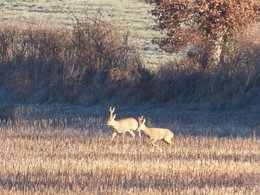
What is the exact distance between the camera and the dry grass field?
1297 centimetres

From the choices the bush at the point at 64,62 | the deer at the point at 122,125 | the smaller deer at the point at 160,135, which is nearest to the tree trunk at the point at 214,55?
the bush at the point at 64,62

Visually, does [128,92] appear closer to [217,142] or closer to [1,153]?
[217,142]

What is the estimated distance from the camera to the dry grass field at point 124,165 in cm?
1297

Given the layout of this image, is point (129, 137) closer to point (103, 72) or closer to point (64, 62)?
point (103, 72)

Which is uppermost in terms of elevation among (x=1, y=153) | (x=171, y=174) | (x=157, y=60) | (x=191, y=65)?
(x=171, y=174)

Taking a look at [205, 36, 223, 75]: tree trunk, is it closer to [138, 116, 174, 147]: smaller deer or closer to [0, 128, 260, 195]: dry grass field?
[0, 128, 260, 195]: dry grass field

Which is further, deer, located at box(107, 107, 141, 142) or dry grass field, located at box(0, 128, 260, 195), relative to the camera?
deer, located at box(107, 107, 141, 142)

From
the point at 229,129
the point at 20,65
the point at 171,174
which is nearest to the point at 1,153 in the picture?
the point at 171,174

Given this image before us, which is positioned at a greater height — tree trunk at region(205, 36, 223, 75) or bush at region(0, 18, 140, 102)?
tree trunk at region(205, 36, 223, 75)

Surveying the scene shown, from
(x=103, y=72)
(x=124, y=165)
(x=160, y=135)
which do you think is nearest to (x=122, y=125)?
(x=160, y=135)

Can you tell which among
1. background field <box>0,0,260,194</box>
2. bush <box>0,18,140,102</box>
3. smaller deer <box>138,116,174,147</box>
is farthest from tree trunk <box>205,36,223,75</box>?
smaller deer <box>138,116,174,147</box>

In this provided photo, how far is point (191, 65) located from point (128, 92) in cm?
219

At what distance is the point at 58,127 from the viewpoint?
22.4 m

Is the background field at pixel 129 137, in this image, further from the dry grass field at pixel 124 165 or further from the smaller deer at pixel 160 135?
the smaller deer at pixel 160 135
